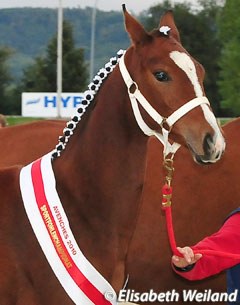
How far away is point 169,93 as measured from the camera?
306 cm

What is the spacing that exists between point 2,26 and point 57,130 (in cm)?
9057

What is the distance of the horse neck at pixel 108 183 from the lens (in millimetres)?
3236

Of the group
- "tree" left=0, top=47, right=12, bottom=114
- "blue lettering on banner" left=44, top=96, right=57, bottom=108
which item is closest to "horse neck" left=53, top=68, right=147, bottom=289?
"blue lettering on banner" left=44, top=96, right=57, bottom=108

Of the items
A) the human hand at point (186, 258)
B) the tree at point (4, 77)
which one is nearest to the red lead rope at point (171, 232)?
the human hand at point (186, 258)

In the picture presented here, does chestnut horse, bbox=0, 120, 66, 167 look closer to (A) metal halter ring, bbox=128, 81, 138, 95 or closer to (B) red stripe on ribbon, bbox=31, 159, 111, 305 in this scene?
(B) red stripe on ribbon, bbox=31, 159, 111, 305

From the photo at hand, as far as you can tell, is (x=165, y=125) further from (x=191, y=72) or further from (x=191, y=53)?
(x=191, y=53)

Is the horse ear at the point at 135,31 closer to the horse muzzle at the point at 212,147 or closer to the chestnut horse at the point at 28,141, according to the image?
the horse muzzle at the point at 212,147

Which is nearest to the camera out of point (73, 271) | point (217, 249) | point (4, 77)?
point (73, 271)

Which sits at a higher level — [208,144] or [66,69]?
[66,69]

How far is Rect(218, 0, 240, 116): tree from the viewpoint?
39.0 metres

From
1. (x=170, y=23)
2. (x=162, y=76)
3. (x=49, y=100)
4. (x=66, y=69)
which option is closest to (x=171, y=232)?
(x=162, y=76)

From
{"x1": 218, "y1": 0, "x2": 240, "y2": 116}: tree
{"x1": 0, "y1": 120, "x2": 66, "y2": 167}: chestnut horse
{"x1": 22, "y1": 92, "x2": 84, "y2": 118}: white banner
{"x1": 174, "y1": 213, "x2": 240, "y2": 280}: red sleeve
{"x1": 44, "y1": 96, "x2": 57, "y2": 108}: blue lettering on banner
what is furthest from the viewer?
{"x1": 218, "y1": 0, "x2": 240, "y2": 116}: tree

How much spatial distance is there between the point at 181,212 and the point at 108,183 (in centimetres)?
126

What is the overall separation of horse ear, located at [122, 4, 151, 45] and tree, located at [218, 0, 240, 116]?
35.1 metres
